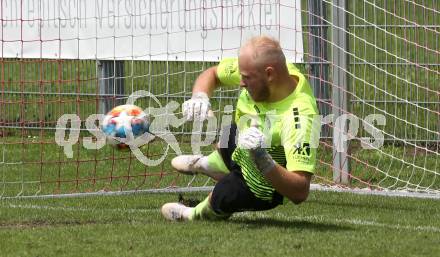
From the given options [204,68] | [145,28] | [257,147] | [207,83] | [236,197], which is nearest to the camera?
[257,147]

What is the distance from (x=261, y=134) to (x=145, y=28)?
5.00 m

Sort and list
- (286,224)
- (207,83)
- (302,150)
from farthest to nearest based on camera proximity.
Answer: (207,83)
(286,224)
(302,150)

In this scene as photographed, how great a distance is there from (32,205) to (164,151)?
294 centimetres

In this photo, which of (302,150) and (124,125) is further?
(124,125)

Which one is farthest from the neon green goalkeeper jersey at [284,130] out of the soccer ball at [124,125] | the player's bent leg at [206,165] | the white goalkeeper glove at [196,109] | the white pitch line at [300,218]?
the soccer ball at [124,125]

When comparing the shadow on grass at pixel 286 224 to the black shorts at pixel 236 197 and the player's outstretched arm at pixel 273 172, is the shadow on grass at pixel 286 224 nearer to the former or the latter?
the black shorts at pixel 236 197

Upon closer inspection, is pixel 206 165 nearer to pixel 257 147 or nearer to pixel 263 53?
pixel 263 53

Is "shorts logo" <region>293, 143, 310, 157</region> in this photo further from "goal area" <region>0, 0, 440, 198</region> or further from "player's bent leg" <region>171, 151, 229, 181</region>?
"goal area" <region>0, 0, 440, 198</region>

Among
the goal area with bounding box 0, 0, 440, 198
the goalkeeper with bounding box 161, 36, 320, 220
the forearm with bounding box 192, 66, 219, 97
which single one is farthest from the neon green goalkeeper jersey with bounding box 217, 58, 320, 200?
the goal area with bounding box 0, 0, 440, 198

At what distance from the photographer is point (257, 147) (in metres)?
7.31

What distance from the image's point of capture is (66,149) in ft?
42.2

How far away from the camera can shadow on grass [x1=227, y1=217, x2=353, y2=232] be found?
8.05 metres

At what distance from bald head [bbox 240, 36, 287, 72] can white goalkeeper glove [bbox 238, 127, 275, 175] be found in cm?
51

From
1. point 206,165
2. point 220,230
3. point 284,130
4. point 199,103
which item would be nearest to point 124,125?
point 206,165
